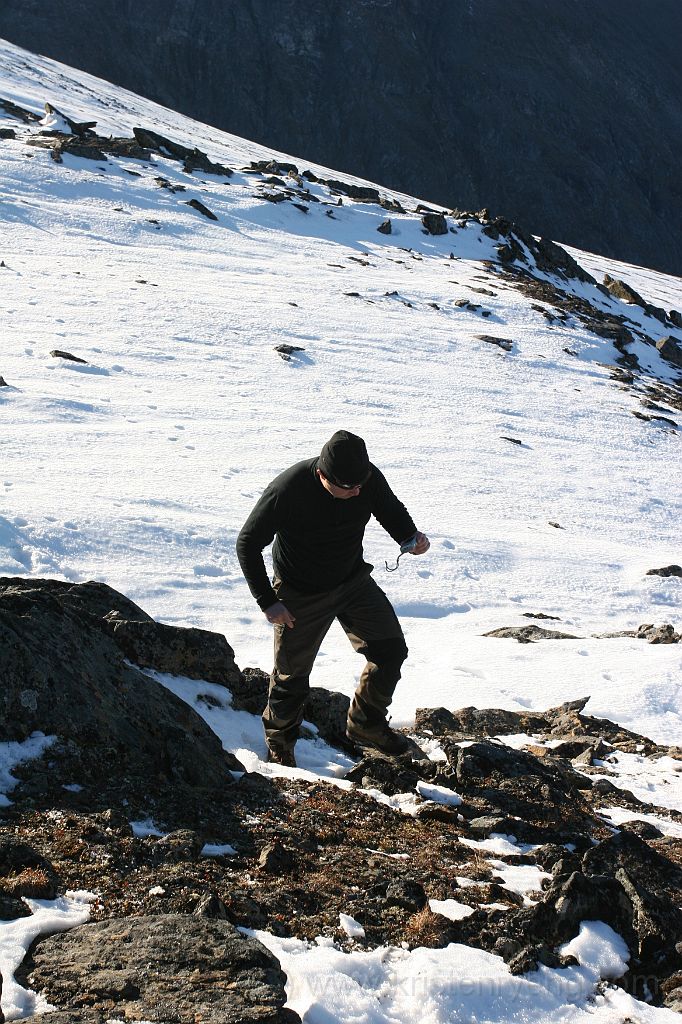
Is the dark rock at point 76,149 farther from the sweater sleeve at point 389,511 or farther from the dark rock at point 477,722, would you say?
the sweater sleeve at point 389,511

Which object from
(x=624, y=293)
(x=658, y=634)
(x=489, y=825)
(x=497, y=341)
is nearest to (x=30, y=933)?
(x=489, y=825)

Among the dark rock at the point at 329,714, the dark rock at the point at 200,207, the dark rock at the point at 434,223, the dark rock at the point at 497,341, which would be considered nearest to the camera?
the dark rock at the point at 329,714

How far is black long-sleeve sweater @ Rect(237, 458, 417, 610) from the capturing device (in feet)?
16.5

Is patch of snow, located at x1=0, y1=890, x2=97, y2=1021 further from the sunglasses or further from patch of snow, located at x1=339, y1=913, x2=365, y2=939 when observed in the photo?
the sunglasses

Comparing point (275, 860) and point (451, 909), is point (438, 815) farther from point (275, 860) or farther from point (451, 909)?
point (275, 860)

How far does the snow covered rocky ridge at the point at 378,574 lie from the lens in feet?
11.0

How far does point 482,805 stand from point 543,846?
538mm

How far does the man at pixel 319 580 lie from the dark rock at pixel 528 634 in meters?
3.40

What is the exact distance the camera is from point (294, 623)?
5.27 metres

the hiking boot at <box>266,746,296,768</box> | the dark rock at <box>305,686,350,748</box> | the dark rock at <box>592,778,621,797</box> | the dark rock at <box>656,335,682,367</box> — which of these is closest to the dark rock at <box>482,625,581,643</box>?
the dark rock at <box>305,686,350,748</box>

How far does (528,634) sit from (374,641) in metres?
3.80

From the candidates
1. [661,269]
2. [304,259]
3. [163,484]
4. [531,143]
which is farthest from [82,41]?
[163,484]

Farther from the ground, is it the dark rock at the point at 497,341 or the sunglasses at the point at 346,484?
the sunglasses at the point at 346,484

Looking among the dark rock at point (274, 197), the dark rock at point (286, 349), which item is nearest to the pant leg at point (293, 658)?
the dark rock at point (286, 349)
